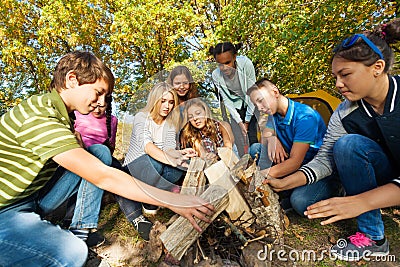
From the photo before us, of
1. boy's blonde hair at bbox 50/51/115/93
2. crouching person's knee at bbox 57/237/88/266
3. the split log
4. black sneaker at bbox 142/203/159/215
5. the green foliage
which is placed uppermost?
the green foliage

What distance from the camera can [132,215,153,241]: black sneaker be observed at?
1.91m

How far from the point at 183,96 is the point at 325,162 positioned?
1050 millimetres

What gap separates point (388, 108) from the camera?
156cm

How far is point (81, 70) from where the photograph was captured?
140 centimetres

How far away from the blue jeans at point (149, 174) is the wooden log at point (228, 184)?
1.12ft

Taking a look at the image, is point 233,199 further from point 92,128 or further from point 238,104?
point 92,128

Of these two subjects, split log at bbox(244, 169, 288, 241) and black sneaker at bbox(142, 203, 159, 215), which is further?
black sneaker at bbox(142, 203, 159, 215)

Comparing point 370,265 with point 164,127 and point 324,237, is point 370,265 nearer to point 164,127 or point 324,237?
point 324,237

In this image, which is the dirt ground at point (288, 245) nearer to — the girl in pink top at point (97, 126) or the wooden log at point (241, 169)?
the wooden log at point (241, 169)

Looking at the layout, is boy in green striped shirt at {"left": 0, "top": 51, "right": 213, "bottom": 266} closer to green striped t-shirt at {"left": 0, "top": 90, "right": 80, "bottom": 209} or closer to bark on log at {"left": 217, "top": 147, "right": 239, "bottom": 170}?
green striped t-shirt at {"left": 0, "top": 90, "right": 80, "bottom": 209}

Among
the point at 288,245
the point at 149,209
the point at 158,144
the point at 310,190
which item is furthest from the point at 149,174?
the point at 310,190

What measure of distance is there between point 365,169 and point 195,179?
1.01m

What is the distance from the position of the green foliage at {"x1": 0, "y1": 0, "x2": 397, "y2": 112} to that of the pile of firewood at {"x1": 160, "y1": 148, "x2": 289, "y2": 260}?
1.65 ft

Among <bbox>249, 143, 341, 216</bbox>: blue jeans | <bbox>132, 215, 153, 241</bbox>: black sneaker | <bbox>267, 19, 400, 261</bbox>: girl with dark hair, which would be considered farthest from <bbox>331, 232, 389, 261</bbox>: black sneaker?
<bbox>132, 215, 153, 241</bbox>: black sneaker
